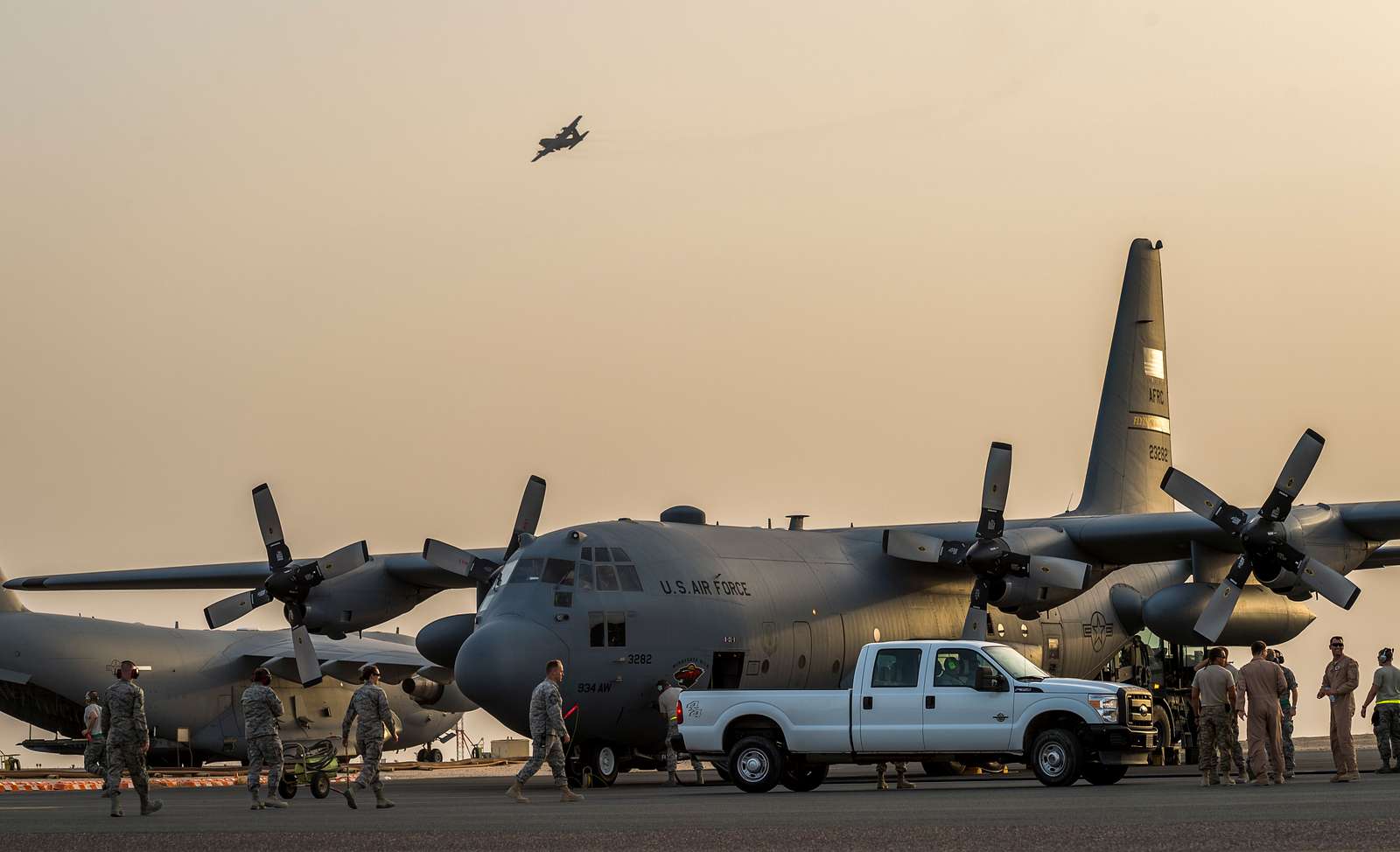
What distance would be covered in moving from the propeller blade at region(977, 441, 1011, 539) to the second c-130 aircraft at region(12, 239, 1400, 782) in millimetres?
32

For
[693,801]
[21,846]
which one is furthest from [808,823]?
[21,846]

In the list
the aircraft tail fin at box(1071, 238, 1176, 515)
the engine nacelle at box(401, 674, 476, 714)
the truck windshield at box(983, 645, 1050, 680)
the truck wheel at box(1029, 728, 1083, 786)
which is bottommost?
the truck wheel at box(1029, 728, 1083, 786)

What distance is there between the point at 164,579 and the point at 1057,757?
22048 mm

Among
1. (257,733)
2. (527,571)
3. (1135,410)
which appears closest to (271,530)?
(527,571)

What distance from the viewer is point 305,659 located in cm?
2973

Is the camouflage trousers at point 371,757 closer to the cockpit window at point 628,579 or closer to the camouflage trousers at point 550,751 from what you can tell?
the camouflage trousers at point 550,751

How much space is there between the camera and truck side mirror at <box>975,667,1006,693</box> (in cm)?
1966

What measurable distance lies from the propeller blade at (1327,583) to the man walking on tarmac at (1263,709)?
5.97 metres

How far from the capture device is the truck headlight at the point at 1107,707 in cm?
1927

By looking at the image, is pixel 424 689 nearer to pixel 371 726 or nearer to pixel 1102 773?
pixel 371 726

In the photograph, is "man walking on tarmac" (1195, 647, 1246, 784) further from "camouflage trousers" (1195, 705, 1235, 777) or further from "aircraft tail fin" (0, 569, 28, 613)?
"aircraft tail fin" (0, 569, 28, 613)

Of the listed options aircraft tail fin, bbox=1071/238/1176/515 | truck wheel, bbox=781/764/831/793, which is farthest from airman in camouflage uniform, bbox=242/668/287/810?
aircraft tail fin, bbox=1071/238/1176/515

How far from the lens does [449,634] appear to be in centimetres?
2814

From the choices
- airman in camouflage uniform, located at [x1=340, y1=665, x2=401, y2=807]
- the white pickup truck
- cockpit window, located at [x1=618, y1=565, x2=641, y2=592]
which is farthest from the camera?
cockpit window, located at [x1=618, y1=565, x2=641, y2=592]
